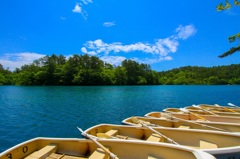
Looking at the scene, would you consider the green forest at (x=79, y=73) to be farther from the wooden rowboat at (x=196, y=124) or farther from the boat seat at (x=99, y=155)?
the boat seat at (x=99, y=155)

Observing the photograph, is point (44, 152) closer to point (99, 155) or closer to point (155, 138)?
point (99, 155)

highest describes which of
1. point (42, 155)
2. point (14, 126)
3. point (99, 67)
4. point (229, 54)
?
point (99, 67)

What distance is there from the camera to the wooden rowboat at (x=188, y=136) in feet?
20.1

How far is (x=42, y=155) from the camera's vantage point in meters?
5.46

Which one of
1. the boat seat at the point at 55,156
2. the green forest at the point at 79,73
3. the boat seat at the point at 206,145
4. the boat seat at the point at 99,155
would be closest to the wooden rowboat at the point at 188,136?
the boat seat at the point at 206,145

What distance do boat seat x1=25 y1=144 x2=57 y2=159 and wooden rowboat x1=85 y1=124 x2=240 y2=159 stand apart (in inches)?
64.8

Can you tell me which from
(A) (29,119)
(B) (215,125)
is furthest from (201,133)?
(A) (29,119)

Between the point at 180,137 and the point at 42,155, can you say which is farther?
the point at 180,137

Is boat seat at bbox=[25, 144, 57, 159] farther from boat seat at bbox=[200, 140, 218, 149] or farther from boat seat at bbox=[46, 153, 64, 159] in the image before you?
boat seat at bbox=[200, 140, 218, 149]

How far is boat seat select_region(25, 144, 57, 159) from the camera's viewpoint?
542 cm

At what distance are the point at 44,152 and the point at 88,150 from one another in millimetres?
1248

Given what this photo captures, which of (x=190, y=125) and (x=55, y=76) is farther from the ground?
(x=55, y=76)

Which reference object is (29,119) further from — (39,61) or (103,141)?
(39,61)

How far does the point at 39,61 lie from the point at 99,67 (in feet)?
116
